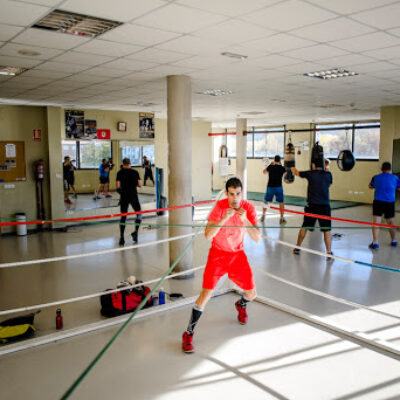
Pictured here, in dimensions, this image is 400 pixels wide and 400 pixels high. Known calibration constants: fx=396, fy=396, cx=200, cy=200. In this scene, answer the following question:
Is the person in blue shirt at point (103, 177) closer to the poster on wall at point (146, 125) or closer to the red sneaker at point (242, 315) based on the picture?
the poster on wall at point (146, 125)

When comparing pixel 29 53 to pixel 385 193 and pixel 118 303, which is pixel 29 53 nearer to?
pixel 118 303

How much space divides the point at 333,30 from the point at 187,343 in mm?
2948

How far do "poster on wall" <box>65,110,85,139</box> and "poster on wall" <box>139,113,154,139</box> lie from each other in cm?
170

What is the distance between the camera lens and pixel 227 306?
3.96 meters

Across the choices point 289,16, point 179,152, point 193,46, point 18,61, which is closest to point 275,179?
point 179,152

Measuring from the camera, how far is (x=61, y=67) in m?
5.07

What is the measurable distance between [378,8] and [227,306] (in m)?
2.89

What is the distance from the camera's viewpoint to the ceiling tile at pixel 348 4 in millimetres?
2826

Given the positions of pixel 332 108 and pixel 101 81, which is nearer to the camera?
pixel 101 81

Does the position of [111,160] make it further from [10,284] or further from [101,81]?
[10,284]

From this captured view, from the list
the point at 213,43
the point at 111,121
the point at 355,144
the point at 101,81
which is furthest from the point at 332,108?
the point at 213,43

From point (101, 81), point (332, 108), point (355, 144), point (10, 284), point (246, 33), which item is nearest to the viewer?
point (246, 33)

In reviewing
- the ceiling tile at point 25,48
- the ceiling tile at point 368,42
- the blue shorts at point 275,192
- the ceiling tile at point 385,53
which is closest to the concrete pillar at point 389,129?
the blue shorts at point 275,192

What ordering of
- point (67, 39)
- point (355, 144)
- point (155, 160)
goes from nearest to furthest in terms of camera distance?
point (67, 39) → point (155, 160) → point (355, 144)
